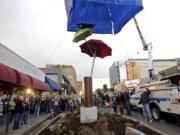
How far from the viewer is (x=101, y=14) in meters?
11.9

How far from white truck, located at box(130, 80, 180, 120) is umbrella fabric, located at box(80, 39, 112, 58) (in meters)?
3.85

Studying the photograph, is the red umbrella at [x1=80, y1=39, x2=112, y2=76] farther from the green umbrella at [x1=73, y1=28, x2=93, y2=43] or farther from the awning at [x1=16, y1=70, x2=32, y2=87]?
the awning at [x1=16, y1=70, x2=32, y2=87]

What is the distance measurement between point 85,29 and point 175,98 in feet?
18.3

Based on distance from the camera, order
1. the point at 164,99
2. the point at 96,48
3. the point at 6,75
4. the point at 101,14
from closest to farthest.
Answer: the point at 101,14 → the point at 96,48 → the point at 164,99 → the point at 6,75

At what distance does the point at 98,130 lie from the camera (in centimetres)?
852

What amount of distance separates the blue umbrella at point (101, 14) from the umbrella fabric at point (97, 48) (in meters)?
Result: 0.81

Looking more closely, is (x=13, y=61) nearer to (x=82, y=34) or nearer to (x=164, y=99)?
(x=82, y=34)

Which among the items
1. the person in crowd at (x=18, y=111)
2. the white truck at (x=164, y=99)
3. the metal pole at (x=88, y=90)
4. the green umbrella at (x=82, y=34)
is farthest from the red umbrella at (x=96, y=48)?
the person in crowd at (x=18, y=111)

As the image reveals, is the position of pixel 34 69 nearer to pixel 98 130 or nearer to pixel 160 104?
pixel 160 104

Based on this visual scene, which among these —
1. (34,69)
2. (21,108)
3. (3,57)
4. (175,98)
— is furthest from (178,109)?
(34,69)

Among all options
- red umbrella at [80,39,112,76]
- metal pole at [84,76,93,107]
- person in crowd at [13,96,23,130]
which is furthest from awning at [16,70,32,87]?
metal pole at [84,76,93,107]

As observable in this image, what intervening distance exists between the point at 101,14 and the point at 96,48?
5.23 ft

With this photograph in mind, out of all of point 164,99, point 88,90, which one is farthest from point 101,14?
point 164,99

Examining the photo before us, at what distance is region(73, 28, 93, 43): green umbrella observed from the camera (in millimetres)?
11070
